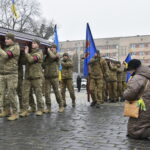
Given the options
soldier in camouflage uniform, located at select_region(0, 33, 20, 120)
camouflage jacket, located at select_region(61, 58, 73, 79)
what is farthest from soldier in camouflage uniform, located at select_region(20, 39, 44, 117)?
camouflage jacket, located at select_region(61, 58, 73, 79)

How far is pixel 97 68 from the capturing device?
35.4 feet

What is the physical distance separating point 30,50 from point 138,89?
12.8 ft

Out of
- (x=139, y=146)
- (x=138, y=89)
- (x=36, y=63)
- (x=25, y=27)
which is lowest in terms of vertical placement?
(x=139, y=146)

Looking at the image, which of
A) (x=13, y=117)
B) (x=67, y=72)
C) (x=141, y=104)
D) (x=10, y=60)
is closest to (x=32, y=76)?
(x=10, y=60)

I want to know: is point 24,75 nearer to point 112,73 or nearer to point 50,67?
point 50,67

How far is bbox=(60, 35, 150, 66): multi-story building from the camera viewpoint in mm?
88812

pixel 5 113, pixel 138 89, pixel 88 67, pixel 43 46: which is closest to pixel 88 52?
pixel 88 67

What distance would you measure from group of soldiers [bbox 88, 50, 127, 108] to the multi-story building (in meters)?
74.4

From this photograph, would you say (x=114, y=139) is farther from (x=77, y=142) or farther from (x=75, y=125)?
(x=75, y=125)

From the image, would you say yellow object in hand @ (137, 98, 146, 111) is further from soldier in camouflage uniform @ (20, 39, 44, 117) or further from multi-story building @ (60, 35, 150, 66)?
multi-story building @ (60, 35, 150, 66)

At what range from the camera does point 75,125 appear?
6930mm

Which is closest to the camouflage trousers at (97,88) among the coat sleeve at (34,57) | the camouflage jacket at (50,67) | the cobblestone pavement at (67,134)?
the camouflage jacket at (50,67)

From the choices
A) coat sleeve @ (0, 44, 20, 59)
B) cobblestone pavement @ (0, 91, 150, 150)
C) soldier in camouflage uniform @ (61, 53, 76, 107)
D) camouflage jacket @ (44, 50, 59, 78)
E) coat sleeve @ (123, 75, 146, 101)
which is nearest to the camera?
cobblestone pavement @ (0, 91, 150, 150)

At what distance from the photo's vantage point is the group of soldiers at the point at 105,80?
10.7 metres
